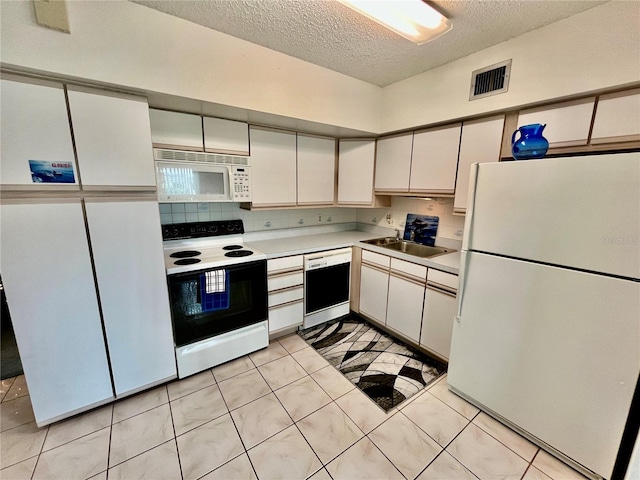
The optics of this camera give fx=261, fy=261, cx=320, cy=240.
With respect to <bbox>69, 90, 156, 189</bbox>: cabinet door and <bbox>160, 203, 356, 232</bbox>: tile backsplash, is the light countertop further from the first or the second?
<bbox>69, 90, 156, 189</bbox>: cabinet door

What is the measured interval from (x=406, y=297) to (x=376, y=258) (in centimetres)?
49

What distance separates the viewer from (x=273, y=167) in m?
2.59

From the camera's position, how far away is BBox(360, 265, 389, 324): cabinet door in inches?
105

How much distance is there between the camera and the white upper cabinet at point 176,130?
1.94 meters

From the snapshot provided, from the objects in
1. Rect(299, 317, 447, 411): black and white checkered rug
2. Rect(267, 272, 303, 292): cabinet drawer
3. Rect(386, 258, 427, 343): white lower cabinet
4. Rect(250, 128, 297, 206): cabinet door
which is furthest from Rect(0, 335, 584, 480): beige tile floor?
Rect(250, 128, 297, 206): cabinet door

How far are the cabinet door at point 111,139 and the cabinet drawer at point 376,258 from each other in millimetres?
2001

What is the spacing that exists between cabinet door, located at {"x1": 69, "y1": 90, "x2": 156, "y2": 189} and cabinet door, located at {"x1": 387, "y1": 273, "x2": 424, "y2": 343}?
7.11ft

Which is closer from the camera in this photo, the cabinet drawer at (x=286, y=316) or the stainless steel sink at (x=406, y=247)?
the cabinet drawer at (x=286, y=316)

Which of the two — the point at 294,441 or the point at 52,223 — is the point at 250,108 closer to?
the point at 52,223

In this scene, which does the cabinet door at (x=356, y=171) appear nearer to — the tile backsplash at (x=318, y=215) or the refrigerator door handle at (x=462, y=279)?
the tile backsplash at (x=318, y=215)

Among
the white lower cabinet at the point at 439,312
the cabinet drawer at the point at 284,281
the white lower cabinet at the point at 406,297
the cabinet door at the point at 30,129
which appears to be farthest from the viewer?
the cabinet drawer at the point at 284,281

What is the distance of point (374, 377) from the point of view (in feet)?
7.01

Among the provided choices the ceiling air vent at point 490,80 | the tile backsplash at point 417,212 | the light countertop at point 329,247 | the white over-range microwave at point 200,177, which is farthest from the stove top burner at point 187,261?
the ceiling air vent at point 490,80

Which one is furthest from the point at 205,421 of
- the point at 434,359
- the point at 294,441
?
the point at 434,359
